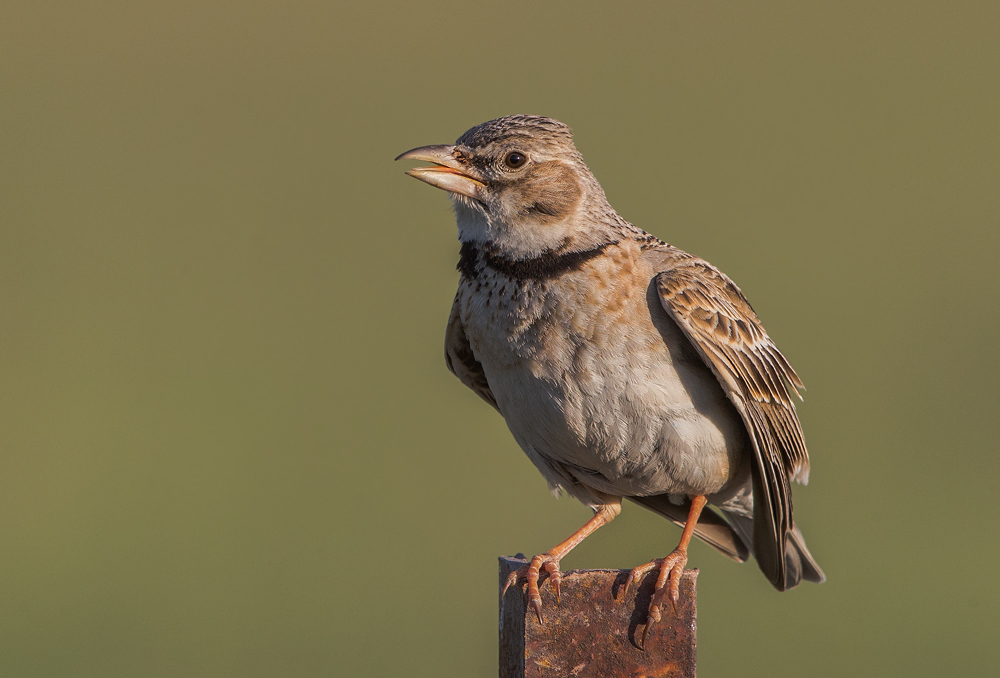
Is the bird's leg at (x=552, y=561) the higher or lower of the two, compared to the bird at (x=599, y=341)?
lower

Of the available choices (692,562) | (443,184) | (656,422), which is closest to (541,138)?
(443,184)

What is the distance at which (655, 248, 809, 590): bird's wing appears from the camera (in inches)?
192

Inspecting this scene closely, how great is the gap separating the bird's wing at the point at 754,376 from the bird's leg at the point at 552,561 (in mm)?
804

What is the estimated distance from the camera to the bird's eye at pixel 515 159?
5086mm

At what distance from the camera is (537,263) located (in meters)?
4.98

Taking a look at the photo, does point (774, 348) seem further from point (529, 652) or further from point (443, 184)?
point (529, 652)

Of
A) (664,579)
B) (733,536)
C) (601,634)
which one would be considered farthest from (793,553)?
(601,634)

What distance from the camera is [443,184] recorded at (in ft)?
16.2

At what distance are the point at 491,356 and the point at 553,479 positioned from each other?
94 cm

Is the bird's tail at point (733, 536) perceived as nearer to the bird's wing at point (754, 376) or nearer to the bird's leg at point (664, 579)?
the bird's wing at point (754, 376)

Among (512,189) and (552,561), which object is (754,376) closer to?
(552,561)

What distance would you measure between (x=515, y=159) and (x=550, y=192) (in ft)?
0.79

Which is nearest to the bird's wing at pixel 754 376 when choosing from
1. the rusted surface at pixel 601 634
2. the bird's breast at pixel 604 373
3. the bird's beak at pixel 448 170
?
the bird's breast at pixel 604 373

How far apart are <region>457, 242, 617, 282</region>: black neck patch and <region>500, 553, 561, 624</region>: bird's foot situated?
1.33 meters
